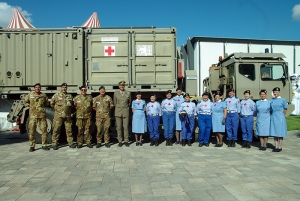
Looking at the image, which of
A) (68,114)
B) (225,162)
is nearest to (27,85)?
(68,114)

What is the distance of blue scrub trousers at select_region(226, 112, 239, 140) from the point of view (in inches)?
286

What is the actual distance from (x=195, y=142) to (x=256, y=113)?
204cm

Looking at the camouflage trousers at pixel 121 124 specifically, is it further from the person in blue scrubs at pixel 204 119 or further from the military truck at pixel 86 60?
the person in blue scrubs at pixel 204 119

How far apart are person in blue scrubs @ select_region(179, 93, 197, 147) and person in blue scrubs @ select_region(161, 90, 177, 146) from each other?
0.24 meters

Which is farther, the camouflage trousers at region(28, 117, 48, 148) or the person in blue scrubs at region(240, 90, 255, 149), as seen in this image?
the person in blue scrubs at region(240, 90, 255, 149)

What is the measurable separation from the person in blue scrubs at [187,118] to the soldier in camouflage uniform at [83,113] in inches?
101

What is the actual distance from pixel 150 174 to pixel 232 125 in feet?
11.7

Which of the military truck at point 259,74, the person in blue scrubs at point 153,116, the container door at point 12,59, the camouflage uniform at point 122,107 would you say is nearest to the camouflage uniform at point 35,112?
the container door at point 12,59

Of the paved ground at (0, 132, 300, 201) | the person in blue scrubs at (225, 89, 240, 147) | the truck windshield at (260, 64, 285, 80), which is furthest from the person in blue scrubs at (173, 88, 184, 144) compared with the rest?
the truck windshield at (260, 64, 285, 80)

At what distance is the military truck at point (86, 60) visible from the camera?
7.67 meters

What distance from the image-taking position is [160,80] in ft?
25.3

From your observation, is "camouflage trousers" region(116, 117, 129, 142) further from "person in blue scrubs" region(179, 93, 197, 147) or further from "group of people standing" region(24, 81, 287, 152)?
"person in blue scrubs" region(179, 93, 197, 147)

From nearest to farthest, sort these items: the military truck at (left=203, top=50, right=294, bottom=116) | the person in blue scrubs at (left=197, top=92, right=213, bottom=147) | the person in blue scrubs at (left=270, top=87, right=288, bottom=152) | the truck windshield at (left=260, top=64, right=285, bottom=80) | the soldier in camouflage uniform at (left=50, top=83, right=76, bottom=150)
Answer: the person in blue scrubs at (left=270, top=87, right=288, bottom=152)
the soldier in camouflage uniform at (left=50, top=83, right=76, bottom=150)
the person in blue scrubs at (left=197, top=92, right=213, bottom=147)
the military truck at (left=203, top=50, right=294, bottom=116)
the truck windshield at (left=260, top=64, right=285, bottom=80)

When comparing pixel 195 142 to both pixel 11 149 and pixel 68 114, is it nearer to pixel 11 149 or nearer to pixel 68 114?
pixel 68 114
